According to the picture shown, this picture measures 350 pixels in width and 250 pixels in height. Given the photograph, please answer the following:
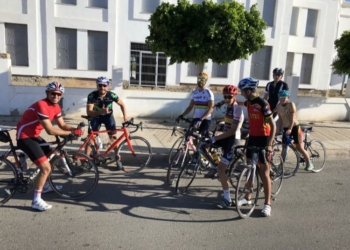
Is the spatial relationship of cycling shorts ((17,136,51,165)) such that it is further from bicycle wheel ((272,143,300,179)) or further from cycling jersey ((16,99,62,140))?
bicycle wheel ((272,143,300,179))

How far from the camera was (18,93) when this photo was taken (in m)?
9.40

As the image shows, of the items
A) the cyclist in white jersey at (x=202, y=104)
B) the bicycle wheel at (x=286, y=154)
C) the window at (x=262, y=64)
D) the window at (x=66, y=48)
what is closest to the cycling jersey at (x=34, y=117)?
the cyclist in white jersey at (x=202, y=104)

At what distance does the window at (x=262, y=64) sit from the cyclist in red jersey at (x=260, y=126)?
1393cm

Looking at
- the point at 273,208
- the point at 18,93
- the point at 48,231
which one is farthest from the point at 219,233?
the point at 18,93

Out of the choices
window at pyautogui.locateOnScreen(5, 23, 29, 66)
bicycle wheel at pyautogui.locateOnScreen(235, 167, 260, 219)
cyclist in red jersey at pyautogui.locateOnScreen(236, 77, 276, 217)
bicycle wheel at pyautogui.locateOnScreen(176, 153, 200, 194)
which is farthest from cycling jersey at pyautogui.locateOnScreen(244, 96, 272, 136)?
window at pyautogui.locateOnScreen(5, 23, 29, 66)

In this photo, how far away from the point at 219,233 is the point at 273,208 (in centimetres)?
115

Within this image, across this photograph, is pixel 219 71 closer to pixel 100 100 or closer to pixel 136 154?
pixel 136 154

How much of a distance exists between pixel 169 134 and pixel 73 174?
447cm

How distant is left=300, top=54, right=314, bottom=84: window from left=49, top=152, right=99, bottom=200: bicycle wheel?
59.0ft

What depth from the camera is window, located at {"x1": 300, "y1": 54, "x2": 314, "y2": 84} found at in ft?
61.7

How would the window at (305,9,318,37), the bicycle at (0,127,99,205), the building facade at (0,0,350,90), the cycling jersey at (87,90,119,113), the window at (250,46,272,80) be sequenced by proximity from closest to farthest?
the bicycle at (0,127,99,205) → the cycling jersey at (87,90,119,113) → the building facade at (0,0,350,90) → the window at (250,46,272,80) → the window at (305,9,318,37)

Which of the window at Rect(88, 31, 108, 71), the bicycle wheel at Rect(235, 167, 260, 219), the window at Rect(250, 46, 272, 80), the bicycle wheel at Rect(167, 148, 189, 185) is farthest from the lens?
the window at Rect(250, 46, 272, 80)

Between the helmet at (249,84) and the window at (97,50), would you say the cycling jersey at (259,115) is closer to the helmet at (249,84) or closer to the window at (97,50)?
the helmet at (249,84)

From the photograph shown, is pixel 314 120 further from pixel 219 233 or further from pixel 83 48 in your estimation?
pixel 83 48
